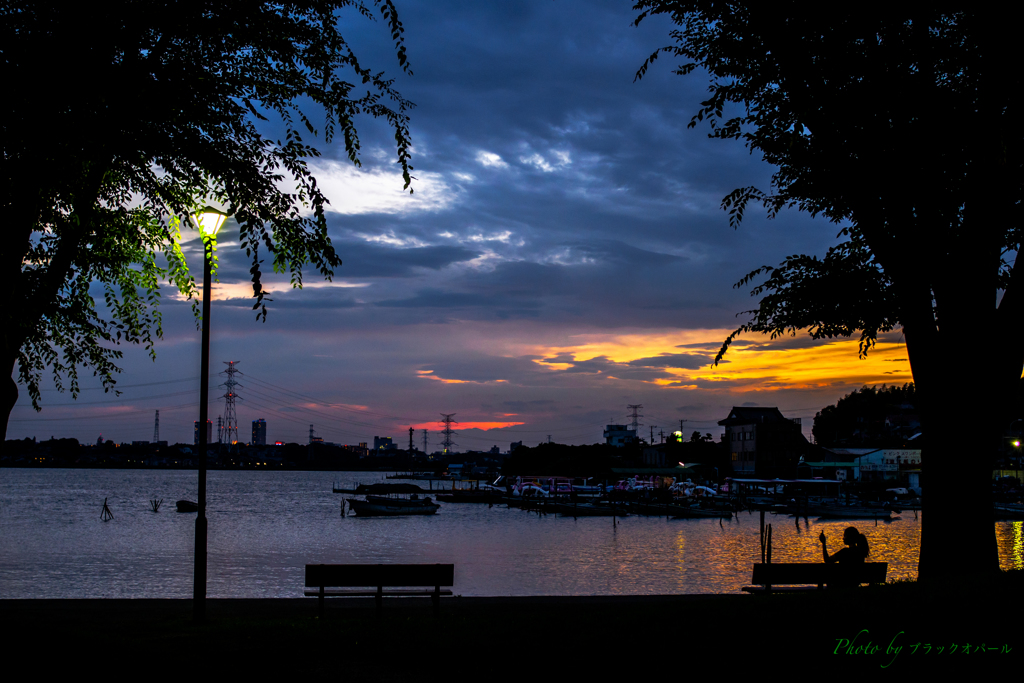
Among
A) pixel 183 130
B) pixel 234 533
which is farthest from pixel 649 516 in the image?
pixel 183 130

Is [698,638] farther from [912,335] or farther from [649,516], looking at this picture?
[649,516]

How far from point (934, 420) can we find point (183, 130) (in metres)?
12.8

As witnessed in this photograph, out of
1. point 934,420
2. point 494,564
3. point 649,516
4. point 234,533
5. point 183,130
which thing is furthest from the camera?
point 649,516

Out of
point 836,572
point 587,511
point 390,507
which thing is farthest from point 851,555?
point 390,507

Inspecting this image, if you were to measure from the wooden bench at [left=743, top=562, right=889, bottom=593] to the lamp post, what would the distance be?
36.3ft

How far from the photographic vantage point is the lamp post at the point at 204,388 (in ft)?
45.1

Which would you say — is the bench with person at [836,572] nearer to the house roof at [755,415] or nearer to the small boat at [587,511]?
the small boat at [587,511]

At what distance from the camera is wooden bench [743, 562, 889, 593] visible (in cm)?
1579

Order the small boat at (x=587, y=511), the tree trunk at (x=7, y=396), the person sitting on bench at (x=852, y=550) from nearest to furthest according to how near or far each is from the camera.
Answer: the tree trunk at (x=7, y=396), the person sitting on bench at (x=852, y=550), the small boat at (x=587, y=511)

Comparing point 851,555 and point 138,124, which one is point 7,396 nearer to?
point 138,124

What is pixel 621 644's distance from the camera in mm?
9172

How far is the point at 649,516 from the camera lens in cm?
10250

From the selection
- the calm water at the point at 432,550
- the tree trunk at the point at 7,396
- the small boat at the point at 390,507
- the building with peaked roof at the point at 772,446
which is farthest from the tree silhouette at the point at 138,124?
the building with peaked roof at the point at 772,446

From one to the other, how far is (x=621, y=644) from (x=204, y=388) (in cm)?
965
